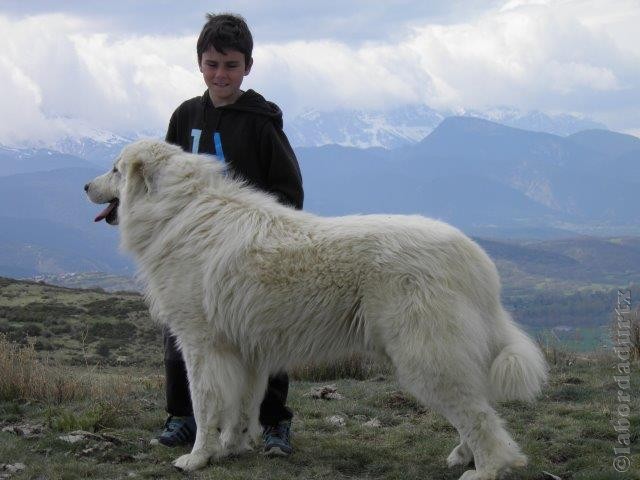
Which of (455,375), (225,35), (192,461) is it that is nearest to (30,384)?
(192,461)

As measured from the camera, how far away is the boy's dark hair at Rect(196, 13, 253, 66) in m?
5.65

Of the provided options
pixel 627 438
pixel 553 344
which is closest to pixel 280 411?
pixel 627 438

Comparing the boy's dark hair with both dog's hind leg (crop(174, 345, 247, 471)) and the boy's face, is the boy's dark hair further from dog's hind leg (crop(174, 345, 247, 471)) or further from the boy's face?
dog's hind leg (crop(174, 345, 247, 471))

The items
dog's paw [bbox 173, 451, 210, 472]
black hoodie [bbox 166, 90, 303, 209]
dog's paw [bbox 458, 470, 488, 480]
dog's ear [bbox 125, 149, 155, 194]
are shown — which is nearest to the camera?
dog's paw [bbox 458, 470, 488, 480]

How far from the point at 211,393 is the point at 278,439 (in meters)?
0.83

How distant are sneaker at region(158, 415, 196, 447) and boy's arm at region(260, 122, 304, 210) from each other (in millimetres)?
2003

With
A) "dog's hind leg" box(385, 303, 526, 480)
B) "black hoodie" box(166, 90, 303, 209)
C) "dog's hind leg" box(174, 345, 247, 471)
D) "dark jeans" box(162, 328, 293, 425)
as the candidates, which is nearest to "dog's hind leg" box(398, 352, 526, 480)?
"dog's hind leg" box(385, 303, 526, 480)

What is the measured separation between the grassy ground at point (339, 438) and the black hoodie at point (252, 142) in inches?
81.0

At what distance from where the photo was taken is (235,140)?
19.3 feet

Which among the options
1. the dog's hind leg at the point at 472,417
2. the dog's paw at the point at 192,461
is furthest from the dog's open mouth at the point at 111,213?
the dog's hind leg at the point at 472,417

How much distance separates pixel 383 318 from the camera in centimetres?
473

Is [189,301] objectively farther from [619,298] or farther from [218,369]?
[619,298]

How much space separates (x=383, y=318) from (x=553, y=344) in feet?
28.3

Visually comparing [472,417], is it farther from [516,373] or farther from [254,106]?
[254,106]
